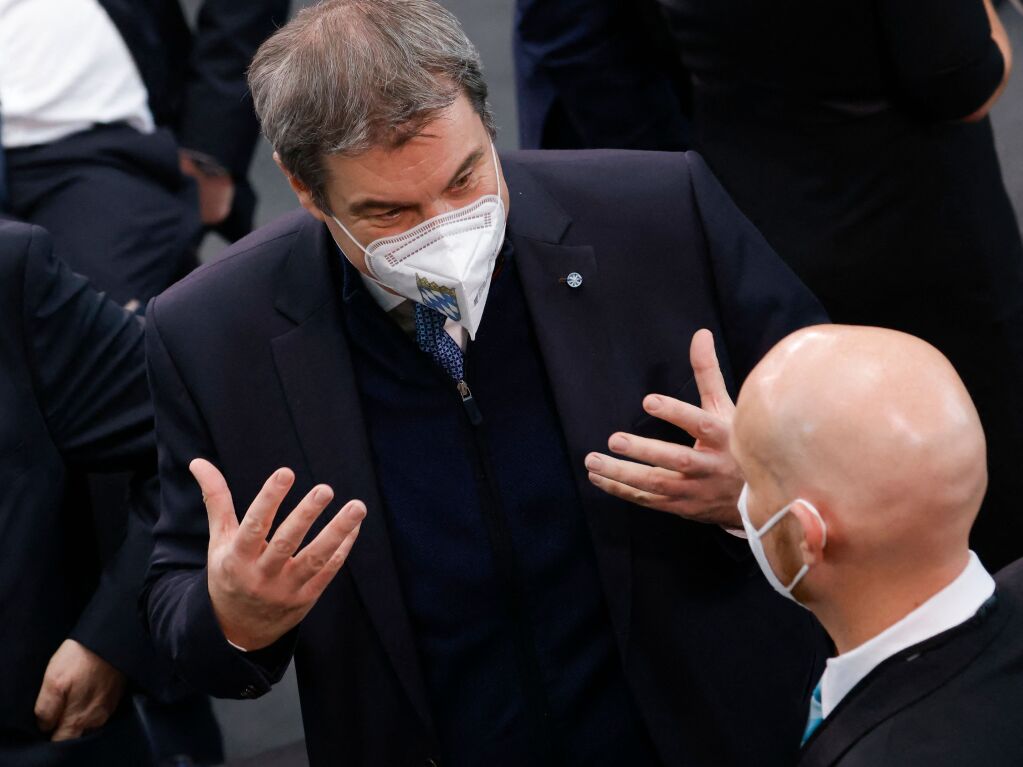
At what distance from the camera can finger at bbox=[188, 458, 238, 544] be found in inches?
76.4

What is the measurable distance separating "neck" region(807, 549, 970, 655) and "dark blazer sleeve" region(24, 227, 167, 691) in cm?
124

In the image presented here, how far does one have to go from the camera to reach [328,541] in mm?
1853

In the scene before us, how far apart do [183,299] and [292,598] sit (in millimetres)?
527

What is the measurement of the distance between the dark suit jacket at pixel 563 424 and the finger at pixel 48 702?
35 centimetres

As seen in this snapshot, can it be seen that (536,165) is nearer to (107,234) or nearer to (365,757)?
(365,757)

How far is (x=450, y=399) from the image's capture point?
210cm

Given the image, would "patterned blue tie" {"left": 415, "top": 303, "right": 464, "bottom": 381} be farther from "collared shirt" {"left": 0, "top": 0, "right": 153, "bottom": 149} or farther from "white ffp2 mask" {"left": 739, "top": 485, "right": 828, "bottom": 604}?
"collared shirt" {"left": 0, "top": 0, "right": 153, "bottom": 149}

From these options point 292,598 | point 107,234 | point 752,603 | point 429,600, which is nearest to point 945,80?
point 752,603

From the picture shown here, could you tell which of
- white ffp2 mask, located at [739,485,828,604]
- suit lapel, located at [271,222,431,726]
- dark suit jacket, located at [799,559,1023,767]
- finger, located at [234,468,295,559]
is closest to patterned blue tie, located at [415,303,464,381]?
suit lapel, located at [271,222,431,726]

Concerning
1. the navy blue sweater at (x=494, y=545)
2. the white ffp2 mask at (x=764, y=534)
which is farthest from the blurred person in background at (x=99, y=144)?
the white ffp2 mask at (x=764, y=534)

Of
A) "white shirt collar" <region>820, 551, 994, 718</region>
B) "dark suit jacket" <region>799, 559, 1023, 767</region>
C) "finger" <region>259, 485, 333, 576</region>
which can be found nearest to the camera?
"dark suit jacket" <region>799, 559, 1023, 767</region>

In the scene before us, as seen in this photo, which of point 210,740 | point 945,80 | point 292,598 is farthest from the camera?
point 210,740

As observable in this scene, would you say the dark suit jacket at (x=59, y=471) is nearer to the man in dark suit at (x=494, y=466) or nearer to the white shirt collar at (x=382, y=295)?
the man in dark suit at (x=494, y=466)

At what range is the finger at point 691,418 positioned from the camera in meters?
1.90
